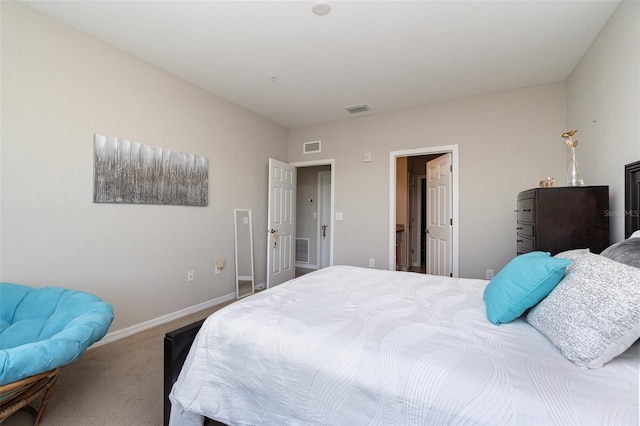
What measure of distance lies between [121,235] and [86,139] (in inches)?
34.5

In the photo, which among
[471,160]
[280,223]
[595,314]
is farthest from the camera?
[280,223]

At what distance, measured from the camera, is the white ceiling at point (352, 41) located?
2.09 meters

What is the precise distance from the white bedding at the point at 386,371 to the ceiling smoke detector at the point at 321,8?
203 cm

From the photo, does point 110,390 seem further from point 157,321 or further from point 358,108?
point 358,108

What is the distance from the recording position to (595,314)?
2.99 feet

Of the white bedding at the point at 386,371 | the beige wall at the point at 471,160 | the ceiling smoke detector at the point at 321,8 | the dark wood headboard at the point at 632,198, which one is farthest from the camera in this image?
the beige wall at the point at 471,160

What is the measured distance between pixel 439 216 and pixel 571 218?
1.98m

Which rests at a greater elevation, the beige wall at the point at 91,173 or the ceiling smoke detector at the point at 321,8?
the ceiling smoke detector at the point at 321,8

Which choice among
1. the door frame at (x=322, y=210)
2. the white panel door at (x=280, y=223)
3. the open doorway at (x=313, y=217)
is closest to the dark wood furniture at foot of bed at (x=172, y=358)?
the white panel door at (x=280, y=223)

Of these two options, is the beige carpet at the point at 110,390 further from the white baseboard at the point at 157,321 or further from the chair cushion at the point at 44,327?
the chair cushion at the point at 44,327

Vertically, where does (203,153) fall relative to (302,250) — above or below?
above

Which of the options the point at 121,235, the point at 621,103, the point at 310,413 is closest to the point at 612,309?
the point at 310,413

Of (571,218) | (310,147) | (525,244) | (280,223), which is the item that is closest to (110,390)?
(280,223)

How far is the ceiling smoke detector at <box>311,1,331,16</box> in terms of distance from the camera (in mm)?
2021
